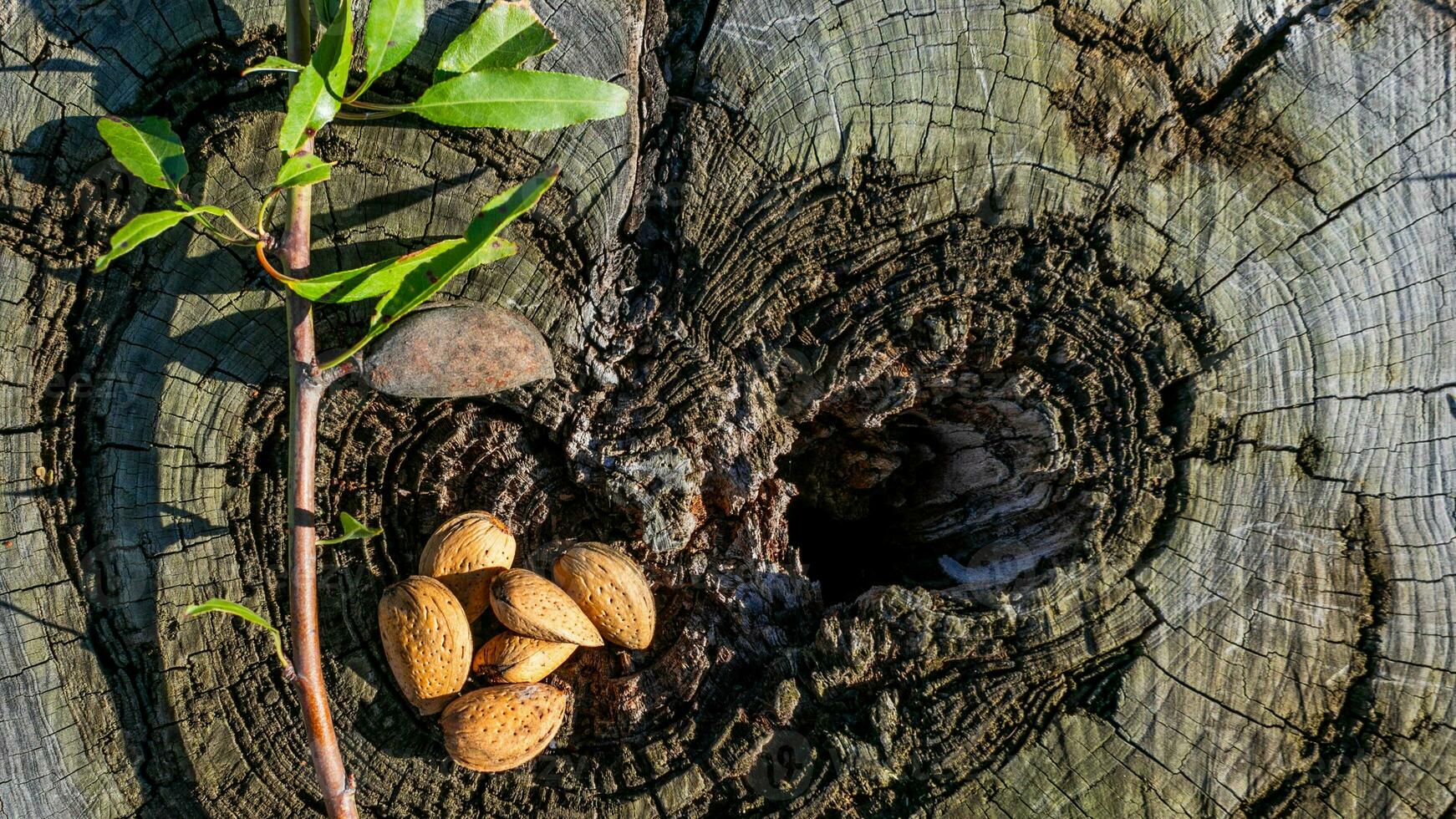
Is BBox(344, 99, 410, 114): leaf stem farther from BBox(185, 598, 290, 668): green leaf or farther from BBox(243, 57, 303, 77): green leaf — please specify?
BBox(185, 598, 290, 668): green leaf

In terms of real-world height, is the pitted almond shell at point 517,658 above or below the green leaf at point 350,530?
below

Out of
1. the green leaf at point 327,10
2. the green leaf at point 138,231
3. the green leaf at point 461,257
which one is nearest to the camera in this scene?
the green leaf at point 138,231

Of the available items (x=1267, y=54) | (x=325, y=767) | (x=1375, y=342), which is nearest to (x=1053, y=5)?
(x=1267, y=54)

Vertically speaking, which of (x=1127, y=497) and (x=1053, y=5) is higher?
(x=1053, y=5)

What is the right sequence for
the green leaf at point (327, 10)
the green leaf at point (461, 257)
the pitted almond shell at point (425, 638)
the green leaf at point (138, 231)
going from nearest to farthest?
1. the green leaf at point (138, 231)
2. the green leaf at point (461, 257)
3. the green leaf at point (327, 10)
4. the pitted almond shell at point (425, 638)

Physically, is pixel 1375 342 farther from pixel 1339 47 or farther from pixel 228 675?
pixel 228 675

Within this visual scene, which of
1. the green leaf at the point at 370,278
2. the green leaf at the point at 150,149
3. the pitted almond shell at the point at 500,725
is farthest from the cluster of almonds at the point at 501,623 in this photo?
the green leaf at the point at 150,149

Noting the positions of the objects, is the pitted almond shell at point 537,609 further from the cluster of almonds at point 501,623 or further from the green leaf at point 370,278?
the green leaf at point 370,278
